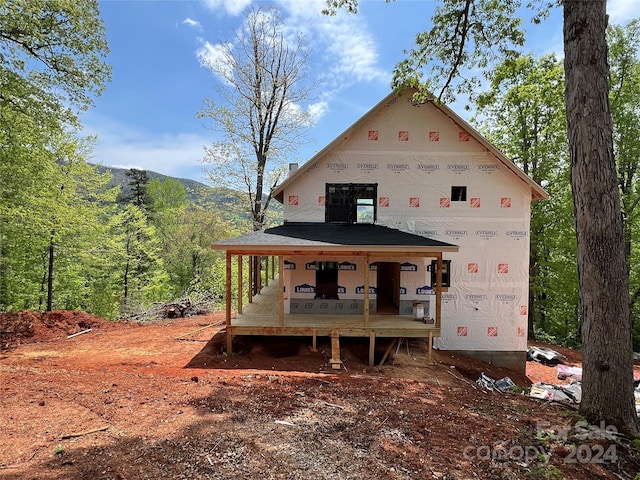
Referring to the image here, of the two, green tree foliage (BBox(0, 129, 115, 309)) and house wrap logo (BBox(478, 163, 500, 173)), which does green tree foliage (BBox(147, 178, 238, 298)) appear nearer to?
green tree foliage (BBox(0, 129, 115, 309))

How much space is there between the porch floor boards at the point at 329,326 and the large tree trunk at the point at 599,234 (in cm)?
490

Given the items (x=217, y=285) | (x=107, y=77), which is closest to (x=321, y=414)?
(x=107, y=77)

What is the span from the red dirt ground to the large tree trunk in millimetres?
633

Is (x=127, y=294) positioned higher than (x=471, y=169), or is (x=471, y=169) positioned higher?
(x=471, y=169)

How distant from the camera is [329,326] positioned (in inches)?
375

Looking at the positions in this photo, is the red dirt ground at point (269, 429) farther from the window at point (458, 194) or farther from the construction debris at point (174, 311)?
the construction debris at point (174, 311)

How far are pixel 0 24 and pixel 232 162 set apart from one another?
10.1 meters

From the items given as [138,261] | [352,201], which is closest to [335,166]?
[352,201]

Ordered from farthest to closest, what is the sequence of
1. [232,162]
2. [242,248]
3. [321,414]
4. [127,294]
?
1. [127,294]
2. [232,162]
3. [242,248]
4. [321,414]

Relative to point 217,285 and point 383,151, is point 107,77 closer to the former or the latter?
point 383,151

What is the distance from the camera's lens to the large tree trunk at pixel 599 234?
A: 14.8 feet

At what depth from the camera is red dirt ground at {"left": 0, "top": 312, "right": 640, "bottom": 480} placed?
3.40 m

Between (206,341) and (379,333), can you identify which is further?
(206,341)

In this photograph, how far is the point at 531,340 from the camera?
1872 centimetres
